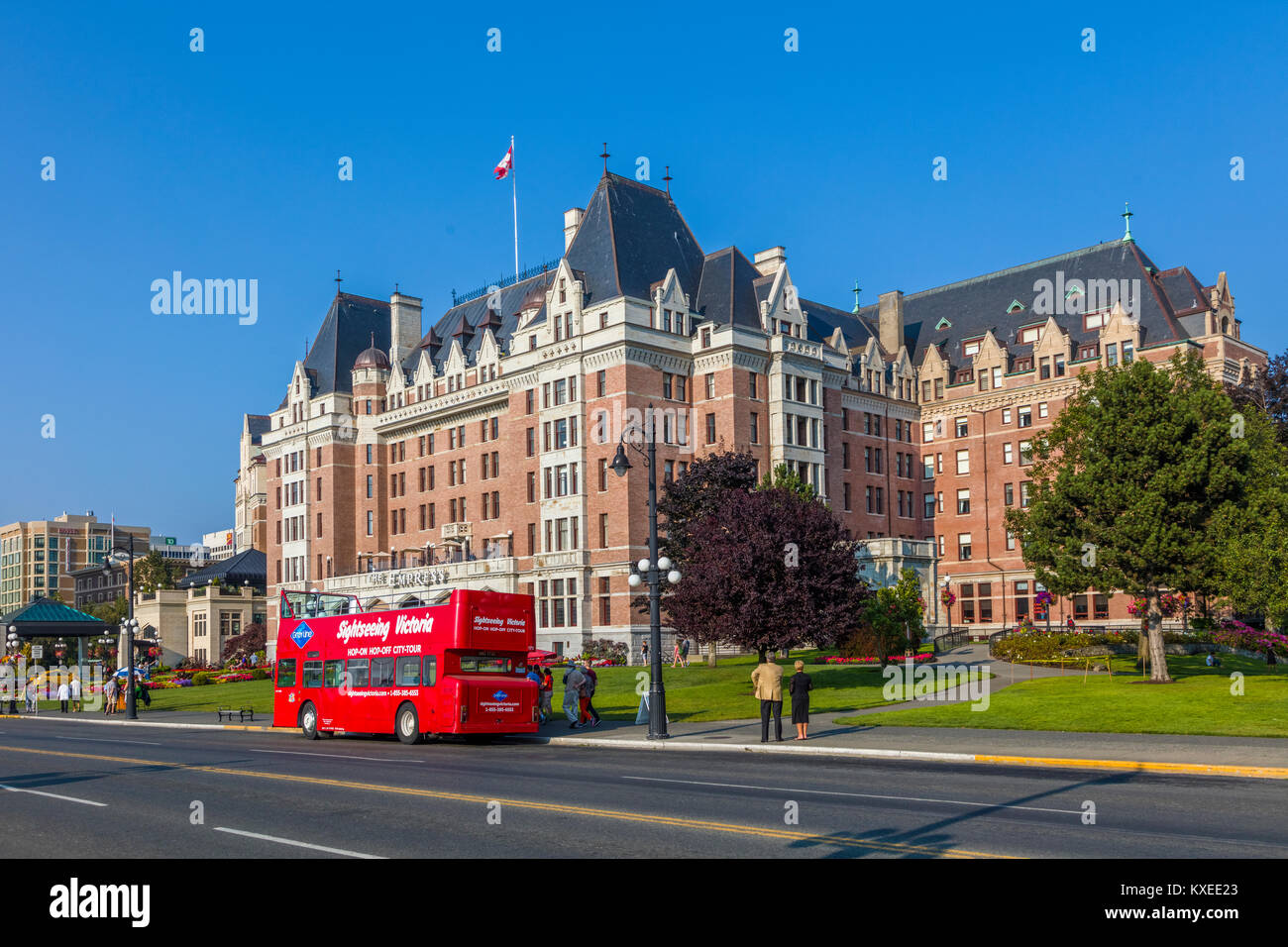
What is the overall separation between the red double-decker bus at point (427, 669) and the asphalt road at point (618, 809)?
14.6ft

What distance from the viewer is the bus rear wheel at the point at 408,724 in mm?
28984

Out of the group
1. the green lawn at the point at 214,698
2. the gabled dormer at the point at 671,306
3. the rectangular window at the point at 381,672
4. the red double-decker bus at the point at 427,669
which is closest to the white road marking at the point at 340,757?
the red double-decker bus at the point at 427,669

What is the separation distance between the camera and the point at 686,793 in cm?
1653

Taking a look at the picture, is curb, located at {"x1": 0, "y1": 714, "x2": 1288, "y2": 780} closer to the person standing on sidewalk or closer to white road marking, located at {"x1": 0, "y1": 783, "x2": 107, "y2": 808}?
the person standing on sidewalk

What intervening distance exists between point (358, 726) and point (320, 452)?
5819 cm

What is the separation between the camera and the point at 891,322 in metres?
84.6

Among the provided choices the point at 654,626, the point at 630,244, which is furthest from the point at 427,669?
the point at 630,244

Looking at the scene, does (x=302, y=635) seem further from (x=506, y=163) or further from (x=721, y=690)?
(x=506, y=163)

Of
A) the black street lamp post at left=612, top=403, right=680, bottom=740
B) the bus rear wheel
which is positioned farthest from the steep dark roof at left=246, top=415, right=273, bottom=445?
the black street lamp post at left=612, top=403, right=680, bottom=740

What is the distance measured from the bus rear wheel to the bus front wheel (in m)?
4.16

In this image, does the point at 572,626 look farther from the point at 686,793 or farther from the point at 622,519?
the point at 686,793

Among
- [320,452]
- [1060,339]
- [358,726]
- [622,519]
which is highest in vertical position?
[1060,339]

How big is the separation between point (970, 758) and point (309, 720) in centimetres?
1970
